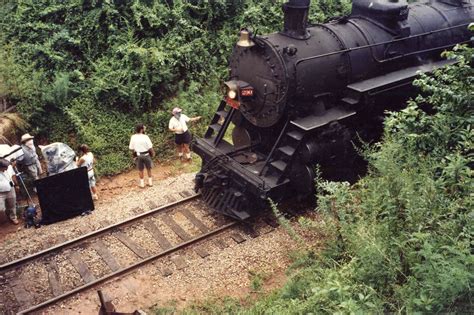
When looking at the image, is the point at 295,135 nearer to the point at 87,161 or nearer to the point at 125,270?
the point at 125,270

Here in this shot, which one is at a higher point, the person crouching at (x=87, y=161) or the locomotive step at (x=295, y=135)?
the locomotive step at (x=295, y=135)

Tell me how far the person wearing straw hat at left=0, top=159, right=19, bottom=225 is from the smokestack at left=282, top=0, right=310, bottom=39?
536 centimetres

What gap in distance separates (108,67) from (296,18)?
5.21 m

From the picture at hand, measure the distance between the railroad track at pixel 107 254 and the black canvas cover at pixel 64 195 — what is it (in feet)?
3.24

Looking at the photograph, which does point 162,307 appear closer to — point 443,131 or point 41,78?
point 443,131

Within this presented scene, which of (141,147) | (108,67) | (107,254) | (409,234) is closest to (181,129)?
(141,147)

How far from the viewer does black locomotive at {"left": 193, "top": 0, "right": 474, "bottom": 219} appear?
7.45 meters

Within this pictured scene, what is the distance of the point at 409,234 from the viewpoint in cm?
466

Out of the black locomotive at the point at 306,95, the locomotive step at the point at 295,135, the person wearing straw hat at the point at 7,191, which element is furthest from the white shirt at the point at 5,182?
the locomotive step at the point at 295,135

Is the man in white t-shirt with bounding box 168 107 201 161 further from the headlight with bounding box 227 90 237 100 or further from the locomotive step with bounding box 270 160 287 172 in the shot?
the locomotive step with bounding box 270 160 287 172

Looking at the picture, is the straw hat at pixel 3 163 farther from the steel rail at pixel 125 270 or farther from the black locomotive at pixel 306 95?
the black locomotive at pixel 306 95

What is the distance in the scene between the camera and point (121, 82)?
35.3 feet

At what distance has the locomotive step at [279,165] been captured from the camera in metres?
7.50

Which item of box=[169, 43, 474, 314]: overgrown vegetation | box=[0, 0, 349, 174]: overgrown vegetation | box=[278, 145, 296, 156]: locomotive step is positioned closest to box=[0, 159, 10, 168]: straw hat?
box=[0, 0, 349, 174]: overgrown vegetation
